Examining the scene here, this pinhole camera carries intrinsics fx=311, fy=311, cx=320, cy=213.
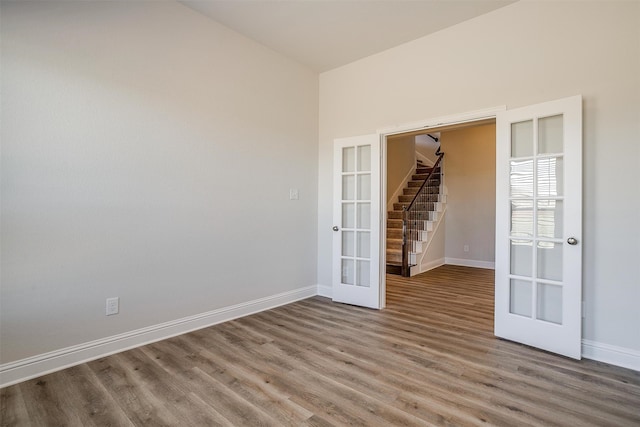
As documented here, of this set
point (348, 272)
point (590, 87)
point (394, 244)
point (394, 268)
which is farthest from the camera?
point (394, 244)

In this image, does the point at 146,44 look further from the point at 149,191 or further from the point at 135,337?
the point at 135,337

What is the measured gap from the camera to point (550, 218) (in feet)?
8.48

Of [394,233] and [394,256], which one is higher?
[394,233]

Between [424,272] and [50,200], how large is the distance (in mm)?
5516

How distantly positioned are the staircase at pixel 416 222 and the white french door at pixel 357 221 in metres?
2.04

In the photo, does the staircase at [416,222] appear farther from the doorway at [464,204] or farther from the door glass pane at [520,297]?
the door glass pane at [520,297]

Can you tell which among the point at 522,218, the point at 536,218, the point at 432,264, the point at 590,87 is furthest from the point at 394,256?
the point at 590,87

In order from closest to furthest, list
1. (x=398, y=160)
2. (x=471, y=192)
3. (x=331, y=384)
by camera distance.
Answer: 1. (x=331, y=384)
2. (x=471, y=192)
3. (x=398, y=160)

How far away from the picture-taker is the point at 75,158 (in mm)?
2305

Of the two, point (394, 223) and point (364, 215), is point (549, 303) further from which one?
point (394, 223)

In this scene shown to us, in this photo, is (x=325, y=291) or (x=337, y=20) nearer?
(x=337, y=20)

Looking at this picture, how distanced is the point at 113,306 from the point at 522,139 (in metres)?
3.73

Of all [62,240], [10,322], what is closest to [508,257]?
[62,240]

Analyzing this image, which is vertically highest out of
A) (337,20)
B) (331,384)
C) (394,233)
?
(337,20)
